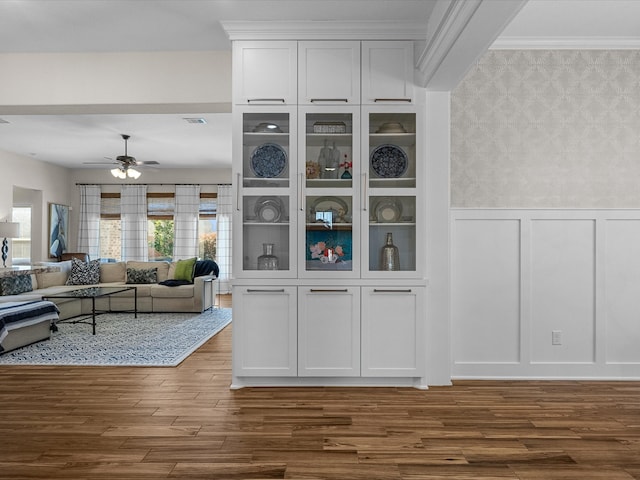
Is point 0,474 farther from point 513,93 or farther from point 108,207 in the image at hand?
point 108,207

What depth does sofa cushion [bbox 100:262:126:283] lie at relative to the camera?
7605 millimetres

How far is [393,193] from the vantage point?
3.36 meters

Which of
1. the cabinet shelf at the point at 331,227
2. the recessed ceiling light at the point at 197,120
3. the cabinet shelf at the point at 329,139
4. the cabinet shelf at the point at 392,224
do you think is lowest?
the cabinet shelf at the point at 331,227

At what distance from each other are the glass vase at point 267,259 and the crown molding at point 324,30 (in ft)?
5.16

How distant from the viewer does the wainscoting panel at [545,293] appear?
355 centimetres

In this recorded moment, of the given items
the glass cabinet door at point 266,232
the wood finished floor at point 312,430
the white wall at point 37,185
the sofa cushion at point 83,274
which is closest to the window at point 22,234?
the white wall at point 37,185

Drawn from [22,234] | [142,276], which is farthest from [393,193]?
[22,234]

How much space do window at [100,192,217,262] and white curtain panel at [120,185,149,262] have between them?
15 centimetres

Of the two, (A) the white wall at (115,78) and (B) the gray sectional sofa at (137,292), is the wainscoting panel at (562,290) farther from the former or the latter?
(B) the gray sectional sofa at (137,292)

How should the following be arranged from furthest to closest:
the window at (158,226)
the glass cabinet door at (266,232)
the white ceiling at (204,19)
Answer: the window at (158,226) < the glass cabinet door at (266,232) < the white ceiling at (204,19)

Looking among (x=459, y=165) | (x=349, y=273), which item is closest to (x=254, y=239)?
(x=349, y=273)

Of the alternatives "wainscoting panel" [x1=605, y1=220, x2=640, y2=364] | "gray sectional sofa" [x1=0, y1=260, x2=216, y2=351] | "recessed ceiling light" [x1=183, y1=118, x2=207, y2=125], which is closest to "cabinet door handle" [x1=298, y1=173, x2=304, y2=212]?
"wainscoting panel" [x1=605, y1=220, x2=640, y2=364]

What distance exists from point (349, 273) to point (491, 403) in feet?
4.35

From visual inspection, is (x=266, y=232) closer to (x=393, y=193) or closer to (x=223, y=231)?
(x=393, y=193)
